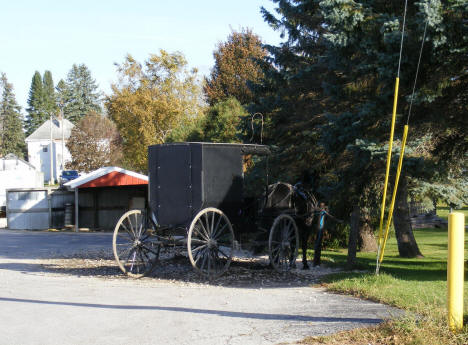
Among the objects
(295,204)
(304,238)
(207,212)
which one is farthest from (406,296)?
(295,204)

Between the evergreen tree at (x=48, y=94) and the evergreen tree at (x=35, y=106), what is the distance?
741 millimetres

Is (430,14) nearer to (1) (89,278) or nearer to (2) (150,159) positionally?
(2) (150,159)

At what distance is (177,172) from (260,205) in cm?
212

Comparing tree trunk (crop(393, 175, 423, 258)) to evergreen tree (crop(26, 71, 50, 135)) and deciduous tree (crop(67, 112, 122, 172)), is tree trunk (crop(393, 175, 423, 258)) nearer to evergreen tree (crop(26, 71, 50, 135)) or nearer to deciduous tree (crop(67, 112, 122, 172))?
deciduous tree (crop(67, 112, 122, 172))

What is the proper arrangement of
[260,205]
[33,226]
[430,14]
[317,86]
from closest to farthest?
[430,14] → [260,205] → [317,86] → [33,226]

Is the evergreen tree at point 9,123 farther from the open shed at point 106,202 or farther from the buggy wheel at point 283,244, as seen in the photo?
the buggy wheel at point 283,244

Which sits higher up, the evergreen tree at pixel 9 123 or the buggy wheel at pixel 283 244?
the evergreen tree at pixel 9 123

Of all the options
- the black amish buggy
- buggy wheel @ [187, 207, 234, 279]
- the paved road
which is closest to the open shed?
the black amish buggy

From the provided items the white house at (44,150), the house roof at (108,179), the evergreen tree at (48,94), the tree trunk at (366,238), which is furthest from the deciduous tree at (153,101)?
the evergreen tree at (48,94)

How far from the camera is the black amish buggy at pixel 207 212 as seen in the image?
12680mm

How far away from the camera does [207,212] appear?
12.5m

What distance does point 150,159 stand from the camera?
529 inches

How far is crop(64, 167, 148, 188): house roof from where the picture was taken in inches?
1135

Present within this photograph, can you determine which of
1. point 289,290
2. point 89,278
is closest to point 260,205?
point 289,290
